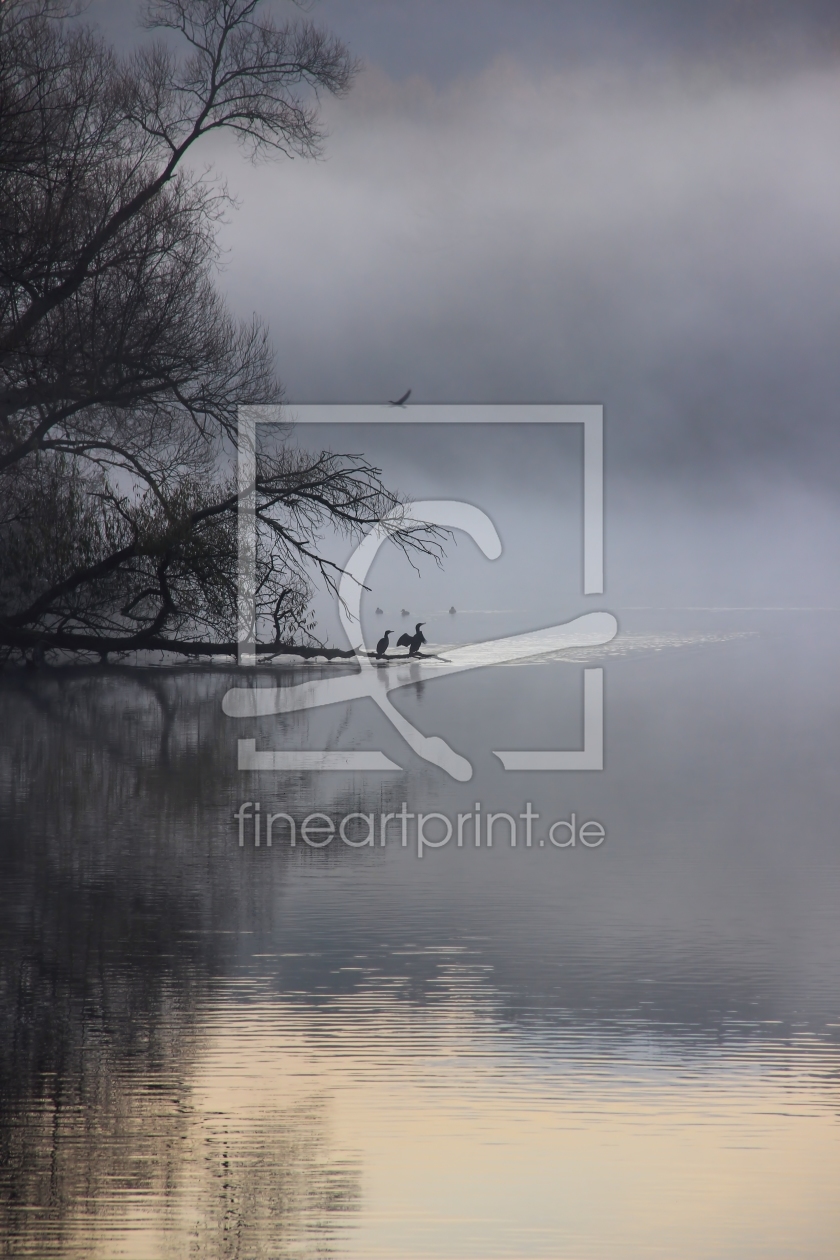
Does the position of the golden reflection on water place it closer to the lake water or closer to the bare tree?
the lake water

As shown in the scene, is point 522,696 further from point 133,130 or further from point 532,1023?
point 532,1023

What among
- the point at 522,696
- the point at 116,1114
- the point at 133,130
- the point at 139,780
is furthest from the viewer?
the point at 522,696

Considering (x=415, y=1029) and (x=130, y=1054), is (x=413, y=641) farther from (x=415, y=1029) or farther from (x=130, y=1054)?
(x=130, y=1054)

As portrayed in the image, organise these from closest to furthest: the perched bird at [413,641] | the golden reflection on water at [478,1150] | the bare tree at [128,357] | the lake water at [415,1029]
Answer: the golden reflection on water at [478,1150], the lake water at [415,1029], the bare tree at [128,357], the perched bird at [413,641]

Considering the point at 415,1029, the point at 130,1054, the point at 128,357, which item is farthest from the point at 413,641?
the point at 130,1054

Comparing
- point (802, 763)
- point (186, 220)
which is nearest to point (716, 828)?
point (802, 763)

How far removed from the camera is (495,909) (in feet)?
22.6

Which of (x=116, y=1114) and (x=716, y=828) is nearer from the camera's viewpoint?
(x=116, y=1114)

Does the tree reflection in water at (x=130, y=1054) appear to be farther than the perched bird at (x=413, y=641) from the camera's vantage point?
No

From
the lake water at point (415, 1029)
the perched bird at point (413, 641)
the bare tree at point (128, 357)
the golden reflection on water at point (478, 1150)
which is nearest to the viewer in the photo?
the golden reflection on water at point (478, 1150)

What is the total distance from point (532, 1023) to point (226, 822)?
4655 mm

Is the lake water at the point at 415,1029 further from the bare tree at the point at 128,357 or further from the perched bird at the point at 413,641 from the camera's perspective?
→ the perched bird at the point at 413,641

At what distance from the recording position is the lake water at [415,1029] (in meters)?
3.59

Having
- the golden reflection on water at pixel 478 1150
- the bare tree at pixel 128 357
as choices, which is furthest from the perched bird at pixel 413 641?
the golden reflection on water at pixel 478 1150
